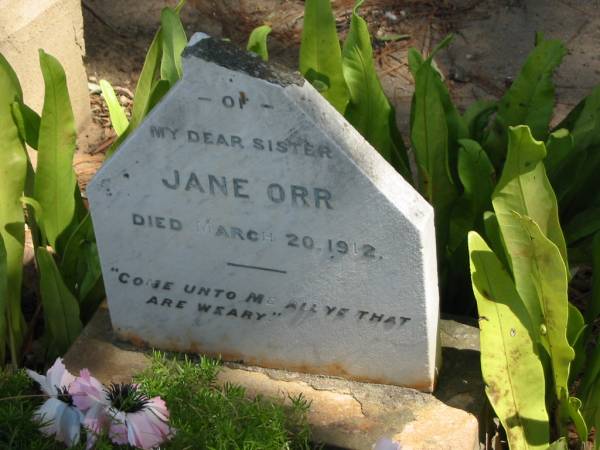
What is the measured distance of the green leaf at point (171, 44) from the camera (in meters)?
2.52

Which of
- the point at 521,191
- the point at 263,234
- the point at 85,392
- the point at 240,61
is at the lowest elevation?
the point at 85,392

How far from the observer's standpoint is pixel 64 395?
1939 mm

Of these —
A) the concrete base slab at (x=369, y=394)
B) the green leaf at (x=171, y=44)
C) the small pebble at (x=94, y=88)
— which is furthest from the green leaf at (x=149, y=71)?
the small pebble at (x=94, y=88)

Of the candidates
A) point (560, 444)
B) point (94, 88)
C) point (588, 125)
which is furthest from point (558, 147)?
point (94, 88)

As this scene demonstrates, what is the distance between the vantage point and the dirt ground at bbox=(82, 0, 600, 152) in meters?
3.62

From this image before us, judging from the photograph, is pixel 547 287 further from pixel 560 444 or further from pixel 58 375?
pixel 58 375

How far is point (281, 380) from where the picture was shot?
2.23 m

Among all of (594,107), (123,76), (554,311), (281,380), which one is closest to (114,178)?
(281,380)

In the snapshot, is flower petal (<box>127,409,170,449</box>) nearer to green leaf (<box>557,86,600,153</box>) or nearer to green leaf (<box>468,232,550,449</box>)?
green leaf (<box>468,232,550,449</box>)

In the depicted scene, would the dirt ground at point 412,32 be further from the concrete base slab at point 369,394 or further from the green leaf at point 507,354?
the green leaf at point 507,354

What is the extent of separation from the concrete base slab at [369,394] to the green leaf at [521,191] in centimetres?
31

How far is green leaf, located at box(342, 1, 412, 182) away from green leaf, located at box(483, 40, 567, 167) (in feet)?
0.77

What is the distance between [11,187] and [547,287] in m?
1.22

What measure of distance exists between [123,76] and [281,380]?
1.82 m
